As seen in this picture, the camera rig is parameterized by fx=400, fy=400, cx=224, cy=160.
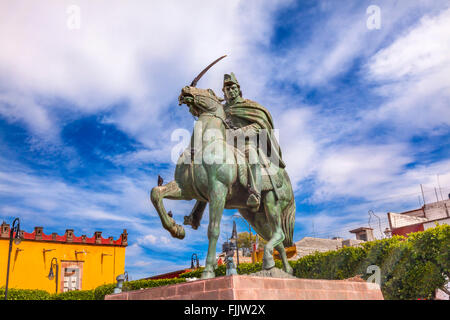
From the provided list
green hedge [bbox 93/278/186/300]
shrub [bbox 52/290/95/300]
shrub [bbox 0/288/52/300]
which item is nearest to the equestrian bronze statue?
green hedge [bbox 93/278/186/300]

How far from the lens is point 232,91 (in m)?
7.22

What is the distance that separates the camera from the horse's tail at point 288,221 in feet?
23.6

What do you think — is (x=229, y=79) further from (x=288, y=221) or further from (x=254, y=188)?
(x=288, y=221)

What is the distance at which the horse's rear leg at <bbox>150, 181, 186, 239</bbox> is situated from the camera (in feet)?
19.2

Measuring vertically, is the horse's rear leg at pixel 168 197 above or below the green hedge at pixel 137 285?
below

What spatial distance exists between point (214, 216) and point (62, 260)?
106 feet

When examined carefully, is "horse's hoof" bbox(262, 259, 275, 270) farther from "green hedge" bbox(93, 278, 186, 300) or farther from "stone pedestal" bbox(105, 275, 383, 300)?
"green hedge" bbox(93, 278, 186, 300)

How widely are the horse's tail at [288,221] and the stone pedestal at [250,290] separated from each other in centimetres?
129

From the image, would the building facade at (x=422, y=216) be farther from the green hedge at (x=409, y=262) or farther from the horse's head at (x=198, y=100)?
the horse's head at (x=198, y=100)

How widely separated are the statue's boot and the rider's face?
1.51m

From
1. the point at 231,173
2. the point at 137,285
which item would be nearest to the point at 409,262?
the point at 231,173

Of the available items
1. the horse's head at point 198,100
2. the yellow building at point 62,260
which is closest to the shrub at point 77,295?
the yellow building at point 62,260

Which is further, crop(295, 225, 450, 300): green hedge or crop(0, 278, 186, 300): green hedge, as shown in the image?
crop(0, 278, 186, 300): green hedge

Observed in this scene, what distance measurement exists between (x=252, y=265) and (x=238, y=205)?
585 inches
